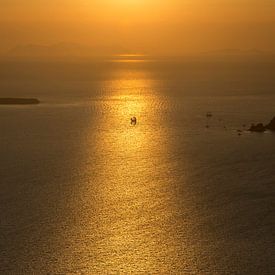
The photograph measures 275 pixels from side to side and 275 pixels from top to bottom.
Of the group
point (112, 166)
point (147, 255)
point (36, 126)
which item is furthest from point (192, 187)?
point (36, 126)

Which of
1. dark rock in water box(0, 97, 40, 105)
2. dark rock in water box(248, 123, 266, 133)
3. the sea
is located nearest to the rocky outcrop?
dark rock in water box(248, 123, 266, 133)

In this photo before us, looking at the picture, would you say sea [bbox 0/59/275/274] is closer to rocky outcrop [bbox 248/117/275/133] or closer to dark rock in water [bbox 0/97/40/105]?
rocky outcrop [bbox 248/117/275/133]

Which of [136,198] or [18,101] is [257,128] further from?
[18,101]

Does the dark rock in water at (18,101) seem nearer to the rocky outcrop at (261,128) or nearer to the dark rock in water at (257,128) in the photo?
the dark rock in water at (257,128)

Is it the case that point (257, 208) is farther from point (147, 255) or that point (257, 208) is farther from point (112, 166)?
point (112, 166)

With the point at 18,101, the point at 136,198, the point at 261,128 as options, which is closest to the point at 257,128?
the point at 261,128

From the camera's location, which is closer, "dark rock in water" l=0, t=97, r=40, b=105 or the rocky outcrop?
→ the rocky outcrop

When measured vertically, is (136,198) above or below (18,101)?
below

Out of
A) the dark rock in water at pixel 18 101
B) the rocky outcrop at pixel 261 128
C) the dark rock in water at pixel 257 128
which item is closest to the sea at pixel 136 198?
the dark rock in water at pixel 257 128
